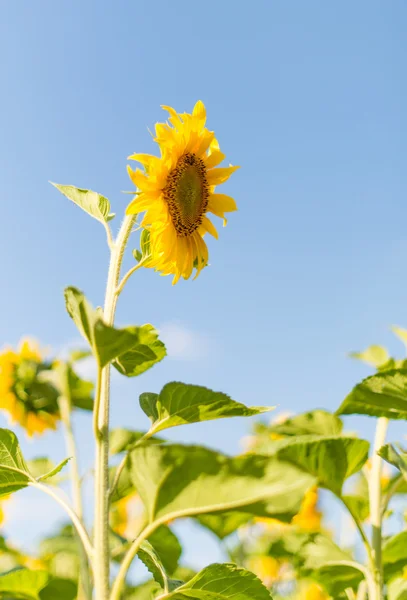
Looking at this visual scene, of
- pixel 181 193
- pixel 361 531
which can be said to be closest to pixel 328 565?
pixel 361 531

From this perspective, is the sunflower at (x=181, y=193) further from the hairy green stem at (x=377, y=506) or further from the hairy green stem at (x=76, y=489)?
the hairy green stem at (x=377, y=506)

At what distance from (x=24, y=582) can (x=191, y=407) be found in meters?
0.57

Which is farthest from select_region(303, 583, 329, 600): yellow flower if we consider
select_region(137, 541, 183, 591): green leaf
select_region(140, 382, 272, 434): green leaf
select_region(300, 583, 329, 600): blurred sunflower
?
select_region(140, 382, 272, 434): green leaf

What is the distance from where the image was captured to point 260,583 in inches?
50.7

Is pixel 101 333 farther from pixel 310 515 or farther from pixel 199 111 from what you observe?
pixel 310 515

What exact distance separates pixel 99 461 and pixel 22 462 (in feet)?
0.81

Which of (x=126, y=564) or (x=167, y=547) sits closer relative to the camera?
(x=126, y=564)

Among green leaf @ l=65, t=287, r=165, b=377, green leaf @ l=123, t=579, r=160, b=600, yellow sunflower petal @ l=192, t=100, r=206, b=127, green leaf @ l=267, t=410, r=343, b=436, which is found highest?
yellow sunflower petal @ l=192, t=100, r=206, b=127

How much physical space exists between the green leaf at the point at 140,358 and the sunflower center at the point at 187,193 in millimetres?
641

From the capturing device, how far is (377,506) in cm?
215

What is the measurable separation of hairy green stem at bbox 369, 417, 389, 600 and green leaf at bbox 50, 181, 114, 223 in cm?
112

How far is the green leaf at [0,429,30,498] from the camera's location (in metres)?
1.37

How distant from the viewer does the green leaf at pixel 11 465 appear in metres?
1.37

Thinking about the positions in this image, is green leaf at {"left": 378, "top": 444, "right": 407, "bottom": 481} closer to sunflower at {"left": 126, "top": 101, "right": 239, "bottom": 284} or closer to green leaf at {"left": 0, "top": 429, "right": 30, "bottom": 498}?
sunflower at {"left": 126, "top": 101, "right": 239, "bottom": 284}
